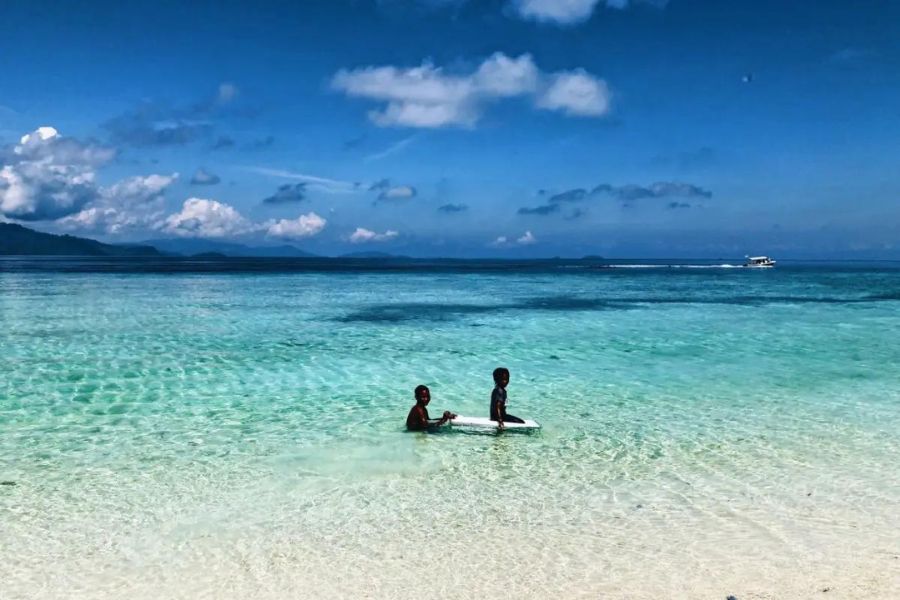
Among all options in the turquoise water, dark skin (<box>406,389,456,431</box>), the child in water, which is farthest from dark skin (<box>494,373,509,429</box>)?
dark skin (<box>406,389,456,431</box>)

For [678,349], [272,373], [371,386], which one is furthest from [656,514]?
[678,349]

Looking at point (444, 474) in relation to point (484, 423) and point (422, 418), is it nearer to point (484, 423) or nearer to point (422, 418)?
point (484, 423)

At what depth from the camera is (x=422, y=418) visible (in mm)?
11750

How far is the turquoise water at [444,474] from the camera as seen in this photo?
265 inches

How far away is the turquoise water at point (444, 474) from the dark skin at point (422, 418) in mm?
249

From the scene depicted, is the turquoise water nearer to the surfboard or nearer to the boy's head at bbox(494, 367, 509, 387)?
the surfboard

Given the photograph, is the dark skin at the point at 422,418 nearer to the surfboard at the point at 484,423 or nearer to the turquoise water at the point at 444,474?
the surfboard at the point at 484,423

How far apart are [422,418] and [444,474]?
2247mm

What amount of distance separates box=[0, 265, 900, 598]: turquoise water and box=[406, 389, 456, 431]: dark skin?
25 cm

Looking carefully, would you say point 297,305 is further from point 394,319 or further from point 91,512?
point 91,512

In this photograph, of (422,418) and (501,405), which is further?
(422,418)

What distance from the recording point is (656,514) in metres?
8.10

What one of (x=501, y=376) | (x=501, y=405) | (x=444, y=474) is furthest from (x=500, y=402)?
(x=444, y=474)

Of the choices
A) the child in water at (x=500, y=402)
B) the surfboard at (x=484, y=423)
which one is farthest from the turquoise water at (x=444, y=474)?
the child in water at (x=500, y=402)
